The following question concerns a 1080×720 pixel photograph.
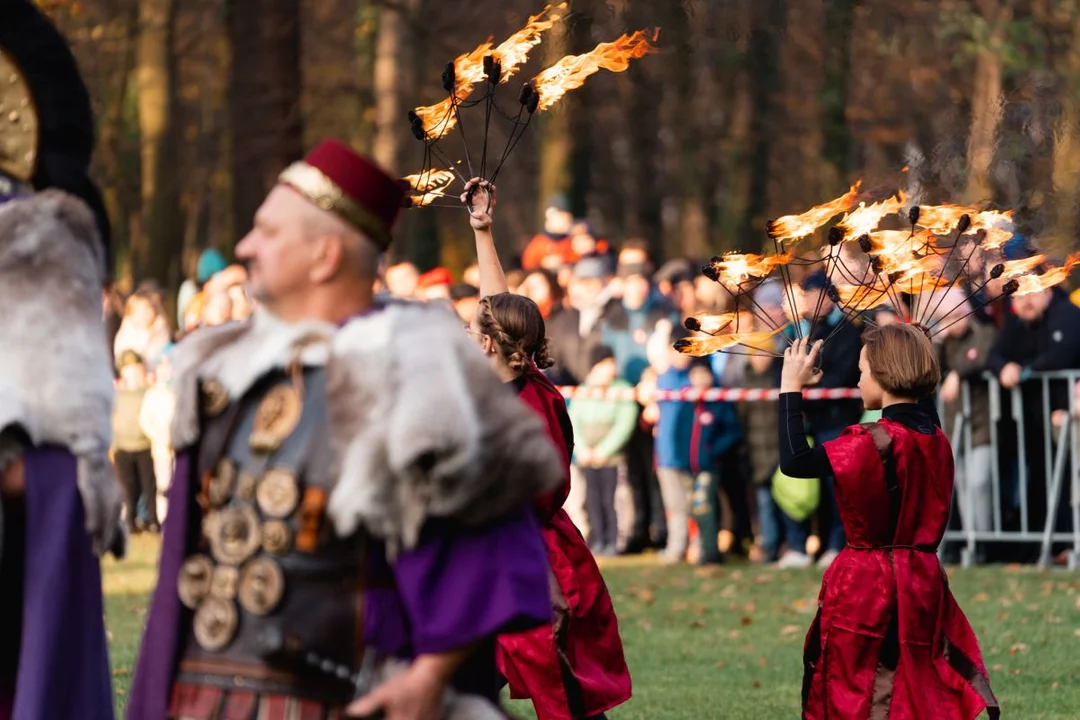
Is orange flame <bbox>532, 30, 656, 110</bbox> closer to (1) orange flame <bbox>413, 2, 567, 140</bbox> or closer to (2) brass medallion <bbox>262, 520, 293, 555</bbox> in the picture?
(1) orange flame <bbox>413, 2, 567, 140</bbox>

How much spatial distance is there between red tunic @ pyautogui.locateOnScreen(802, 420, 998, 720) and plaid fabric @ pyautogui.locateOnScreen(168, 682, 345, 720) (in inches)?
141

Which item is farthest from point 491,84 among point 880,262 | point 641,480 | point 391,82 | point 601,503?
point 391,82

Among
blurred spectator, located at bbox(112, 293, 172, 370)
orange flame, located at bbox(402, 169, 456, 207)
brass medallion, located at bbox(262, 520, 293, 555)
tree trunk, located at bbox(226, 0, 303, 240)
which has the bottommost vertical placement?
brass medallion, located at bbox(262, 520, 293, 555)

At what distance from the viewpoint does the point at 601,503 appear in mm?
16656

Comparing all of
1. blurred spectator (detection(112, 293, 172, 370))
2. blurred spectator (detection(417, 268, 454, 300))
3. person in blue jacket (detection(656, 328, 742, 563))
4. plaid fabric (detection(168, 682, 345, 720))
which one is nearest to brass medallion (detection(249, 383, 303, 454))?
plaid fabric (detection(168, 682, 345, 720))

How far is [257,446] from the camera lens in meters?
4.33

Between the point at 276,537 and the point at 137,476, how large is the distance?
14.9 meters

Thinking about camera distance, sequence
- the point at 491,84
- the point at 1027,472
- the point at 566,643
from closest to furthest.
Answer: the point at 491,84 < the point at 566,643 < the point at 1027,472

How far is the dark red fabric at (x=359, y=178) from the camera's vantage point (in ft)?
14.5

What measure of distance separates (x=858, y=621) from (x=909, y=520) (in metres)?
0.40

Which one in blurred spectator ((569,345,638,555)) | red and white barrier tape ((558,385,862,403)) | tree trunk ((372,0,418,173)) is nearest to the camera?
red and white barrier tape ((558,385,862,403))

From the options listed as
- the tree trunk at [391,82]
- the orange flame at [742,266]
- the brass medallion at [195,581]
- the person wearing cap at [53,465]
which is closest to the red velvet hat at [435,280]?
the tree trunk at [391,82]

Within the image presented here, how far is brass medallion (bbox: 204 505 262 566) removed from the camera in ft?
14.2

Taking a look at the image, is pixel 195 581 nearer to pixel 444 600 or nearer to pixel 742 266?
pixel 444 600
